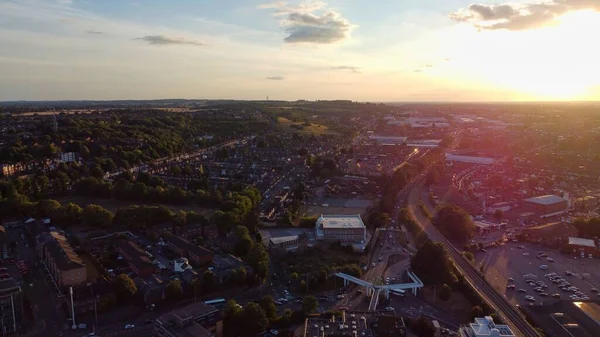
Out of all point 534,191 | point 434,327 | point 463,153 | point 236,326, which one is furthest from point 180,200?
point 463,153

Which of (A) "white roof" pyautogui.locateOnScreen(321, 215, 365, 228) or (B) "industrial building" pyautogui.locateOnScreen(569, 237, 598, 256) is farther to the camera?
(A) "white roof" pyautogui.locateOnScreen(321, 215, 365, 228)

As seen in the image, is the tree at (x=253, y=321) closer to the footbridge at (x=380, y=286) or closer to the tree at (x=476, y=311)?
the footbridge at (x=380, y=286)

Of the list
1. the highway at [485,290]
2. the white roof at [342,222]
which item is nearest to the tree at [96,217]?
the white roof at [342,222]

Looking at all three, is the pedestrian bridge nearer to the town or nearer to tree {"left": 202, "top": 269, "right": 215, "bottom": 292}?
the town

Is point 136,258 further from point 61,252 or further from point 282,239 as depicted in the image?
point 282,239

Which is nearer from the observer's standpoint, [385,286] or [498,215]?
[385,286]

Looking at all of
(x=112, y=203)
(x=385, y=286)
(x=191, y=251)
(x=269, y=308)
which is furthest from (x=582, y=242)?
(x=112, y=203)

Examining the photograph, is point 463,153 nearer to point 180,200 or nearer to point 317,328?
point 180,200

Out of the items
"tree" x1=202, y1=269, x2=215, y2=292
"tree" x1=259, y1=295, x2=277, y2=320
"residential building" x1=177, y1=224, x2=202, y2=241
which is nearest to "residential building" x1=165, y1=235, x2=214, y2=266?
"residential building" x1=177, y1=224, x2=202, y2=241
